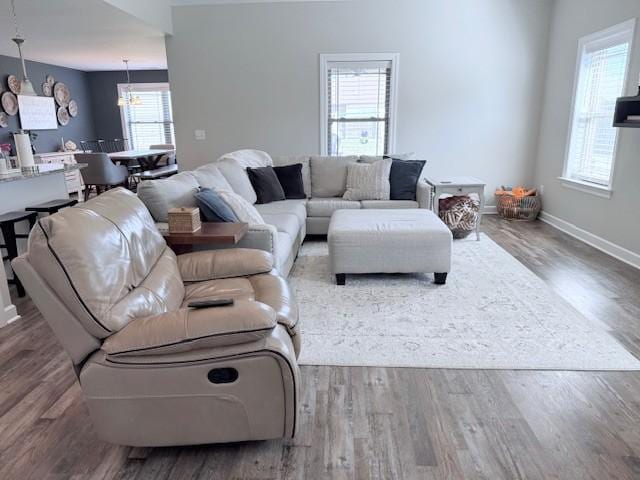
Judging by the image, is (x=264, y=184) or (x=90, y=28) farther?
(x=90, y=28)

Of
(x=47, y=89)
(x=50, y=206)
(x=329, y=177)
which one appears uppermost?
(x=47, y=89)

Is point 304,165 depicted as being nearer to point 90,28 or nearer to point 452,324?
point 452,324

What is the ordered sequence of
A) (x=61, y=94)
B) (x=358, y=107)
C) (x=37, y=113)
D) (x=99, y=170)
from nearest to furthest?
(x=358, y=107), (x=99, y=170), (x=37, y=113), (x=61, y=94)

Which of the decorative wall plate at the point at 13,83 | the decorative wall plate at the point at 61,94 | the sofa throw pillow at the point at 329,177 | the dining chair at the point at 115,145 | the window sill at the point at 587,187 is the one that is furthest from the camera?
the dining chair at the point at 115,145

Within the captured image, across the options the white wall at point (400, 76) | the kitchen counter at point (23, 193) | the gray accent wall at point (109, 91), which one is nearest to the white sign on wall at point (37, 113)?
the gray accent wall at point (109, 91)

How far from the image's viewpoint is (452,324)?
2.84 metres

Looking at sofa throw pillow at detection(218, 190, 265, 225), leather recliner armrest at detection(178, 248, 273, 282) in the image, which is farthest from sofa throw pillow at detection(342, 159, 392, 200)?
leather recliner armrest at detection(178, 248, 273, 282)

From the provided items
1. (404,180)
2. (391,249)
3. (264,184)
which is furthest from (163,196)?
(404,180)

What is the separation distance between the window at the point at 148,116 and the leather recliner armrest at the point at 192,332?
9.53 meters

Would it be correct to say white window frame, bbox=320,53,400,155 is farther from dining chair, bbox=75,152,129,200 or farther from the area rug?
dining chair, bbox=75,152,129,200

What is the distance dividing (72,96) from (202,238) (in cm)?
906

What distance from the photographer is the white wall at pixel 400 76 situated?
18.5 ft

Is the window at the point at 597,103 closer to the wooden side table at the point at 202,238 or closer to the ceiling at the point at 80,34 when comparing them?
the wooden side table at the point at 202,238

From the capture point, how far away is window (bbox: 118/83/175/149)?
33.7 ft
